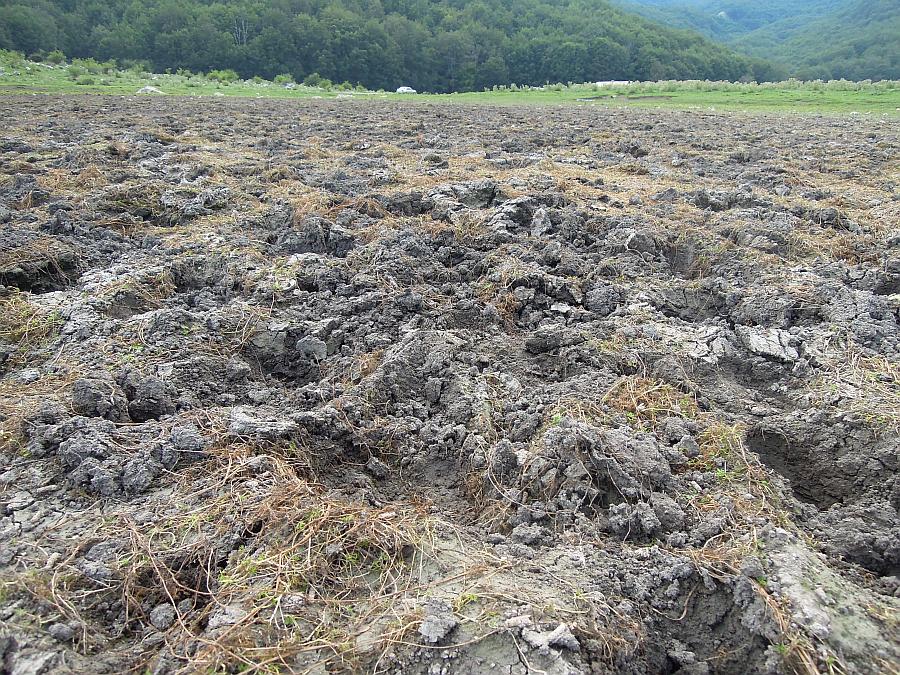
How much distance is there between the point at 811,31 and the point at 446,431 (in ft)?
544

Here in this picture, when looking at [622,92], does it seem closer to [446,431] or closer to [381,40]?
[381,40]

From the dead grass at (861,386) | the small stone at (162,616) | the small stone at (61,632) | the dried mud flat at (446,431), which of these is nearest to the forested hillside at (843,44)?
the dried mud flat at (446,431)

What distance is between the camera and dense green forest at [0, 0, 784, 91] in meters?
53.1

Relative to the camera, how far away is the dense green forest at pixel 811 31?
276 feet

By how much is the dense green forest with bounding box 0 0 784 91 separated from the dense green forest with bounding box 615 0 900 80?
17.1 meters

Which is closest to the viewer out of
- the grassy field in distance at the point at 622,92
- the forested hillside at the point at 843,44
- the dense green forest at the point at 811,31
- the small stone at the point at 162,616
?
the small stone at the point at 162,616

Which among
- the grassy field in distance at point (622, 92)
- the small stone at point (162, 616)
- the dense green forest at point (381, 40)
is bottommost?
the small stone at point (162, 616)

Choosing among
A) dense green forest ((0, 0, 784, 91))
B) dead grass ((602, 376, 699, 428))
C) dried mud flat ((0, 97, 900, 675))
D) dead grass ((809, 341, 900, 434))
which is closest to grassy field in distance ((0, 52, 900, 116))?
dried mud flat ((0, 97, 900, 675))

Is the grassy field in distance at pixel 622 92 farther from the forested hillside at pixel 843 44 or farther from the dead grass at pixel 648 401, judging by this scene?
the forested hillside at pixel 843 44

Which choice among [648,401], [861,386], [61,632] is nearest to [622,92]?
[861,386]

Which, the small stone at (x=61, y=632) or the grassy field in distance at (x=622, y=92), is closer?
the small stone at (x=61, y=632)

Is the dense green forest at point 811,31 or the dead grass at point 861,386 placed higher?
the dense green forest at point 811,31

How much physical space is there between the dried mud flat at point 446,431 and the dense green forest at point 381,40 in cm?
5440

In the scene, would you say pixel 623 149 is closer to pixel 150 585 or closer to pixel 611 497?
pixel 611 497
